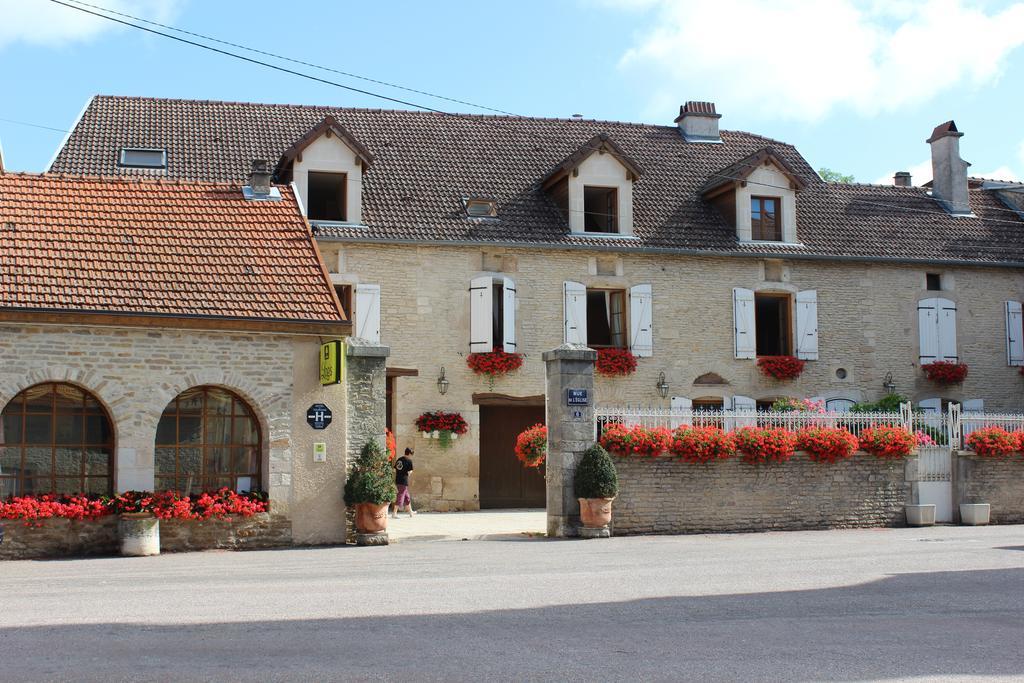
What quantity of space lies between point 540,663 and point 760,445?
10.8m

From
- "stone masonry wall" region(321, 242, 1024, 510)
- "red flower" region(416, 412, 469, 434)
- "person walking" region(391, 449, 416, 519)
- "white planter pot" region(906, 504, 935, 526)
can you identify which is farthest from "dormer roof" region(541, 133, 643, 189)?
"white planter pot" region(906, 504, 935, 526)

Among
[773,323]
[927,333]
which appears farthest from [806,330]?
[927,333]

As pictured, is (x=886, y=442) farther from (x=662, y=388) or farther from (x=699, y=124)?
(x=699, y=124)

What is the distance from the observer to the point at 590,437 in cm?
1659

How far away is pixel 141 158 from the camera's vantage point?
74.4ft

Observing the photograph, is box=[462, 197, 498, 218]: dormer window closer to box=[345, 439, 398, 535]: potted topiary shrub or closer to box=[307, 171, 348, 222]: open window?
box=[307, 171, 348, 222]: open window

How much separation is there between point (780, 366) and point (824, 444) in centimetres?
655

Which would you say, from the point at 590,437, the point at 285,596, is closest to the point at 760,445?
the point at 590,437

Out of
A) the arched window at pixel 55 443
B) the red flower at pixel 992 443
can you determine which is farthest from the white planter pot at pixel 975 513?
the arched window at pixel 55 443

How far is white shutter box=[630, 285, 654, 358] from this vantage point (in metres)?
23.3

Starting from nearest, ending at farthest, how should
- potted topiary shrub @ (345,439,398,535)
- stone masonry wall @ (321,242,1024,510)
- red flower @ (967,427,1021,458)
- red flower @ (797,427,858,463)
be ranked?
1. potted topiary shrub @ (345,439,398,535)
2. red flower @ (797,427,858,463)
3. red flower @ (967,427,1021,458)
4. stone masonry wall @ (321,242,1024,510)

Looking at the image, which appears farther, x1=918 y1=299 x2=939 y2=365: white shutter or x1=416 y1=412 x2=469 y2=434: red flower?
x1=918 y1=299 x2=939 y2=365: white shutter

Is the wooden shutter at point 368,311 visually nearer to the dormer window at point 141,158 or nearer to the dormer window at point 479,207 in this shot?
the dormer window at point 479,207

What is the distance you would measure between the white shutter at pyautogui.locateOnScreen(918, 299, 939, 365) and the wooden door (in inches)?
327
